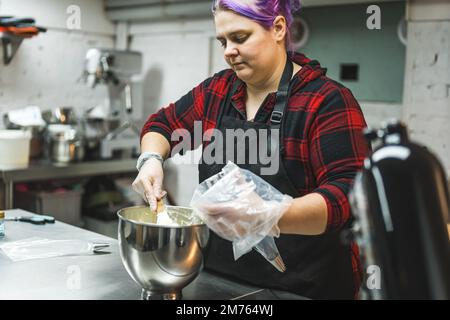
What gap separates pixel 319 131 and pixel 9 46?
11.0 feet

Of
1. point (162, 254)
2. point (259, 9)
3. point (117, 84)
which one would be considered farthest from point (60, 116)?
point (162, 254)

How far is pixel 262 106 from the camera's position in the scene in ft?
5.61

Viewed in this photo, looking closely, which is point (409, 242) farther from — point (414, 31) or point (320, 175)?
point (414, 31)

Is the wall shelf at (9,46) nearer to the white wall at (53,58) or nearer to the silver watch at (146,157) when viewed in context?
the white wall at (53,58)

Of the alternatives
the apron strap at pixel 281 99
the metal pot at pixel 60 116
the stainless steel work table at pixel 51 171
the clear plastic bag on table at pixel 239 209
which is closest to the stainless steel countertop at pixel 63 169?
the stainless steel work table at pixel 51 171

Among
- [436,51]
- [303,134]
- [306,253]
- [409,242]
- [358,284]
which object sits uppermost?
[436,51]

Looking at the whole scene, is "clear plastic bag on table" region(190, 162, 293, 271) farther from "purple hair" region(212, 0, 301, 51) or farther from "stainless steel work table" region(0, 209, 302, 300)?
"purple hair" region(212, 0, 301, 51)

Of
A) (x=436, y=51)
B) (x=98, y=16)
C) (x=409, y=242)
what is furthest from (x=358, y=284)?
(x=98, y=16)

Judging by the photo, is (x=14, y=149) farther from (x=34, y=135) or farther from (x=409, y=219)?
(x=409, y=219)

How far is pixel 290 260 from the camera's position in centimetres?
159

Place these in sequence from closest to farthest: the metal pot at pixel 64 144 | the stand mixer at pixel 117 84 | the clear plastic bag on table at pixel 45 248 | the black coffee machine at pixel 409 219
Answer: the black coffee machine at pixel 409 219
the clear plastic bag on table at pixel 45 248
the metal pot at pixel 64 144
the stand mixer at pixel 117 84

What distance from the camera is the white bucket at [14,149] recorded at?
3619 millimetres

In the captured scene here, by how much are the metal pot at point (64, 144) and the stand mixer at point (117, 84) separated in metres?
0.25
